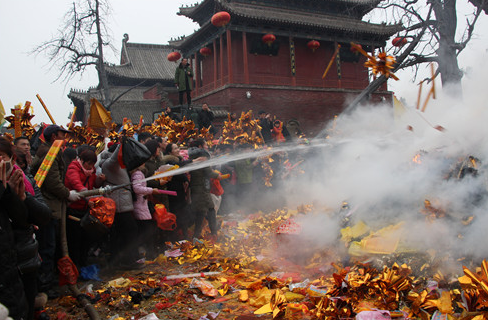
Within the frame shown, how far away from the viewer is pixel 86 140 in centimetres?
733

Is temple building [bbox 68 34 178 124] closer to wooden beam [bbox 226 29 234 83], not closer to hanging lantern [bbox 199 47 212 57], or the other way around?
hanging lantern [bbox 199 47 212 57]

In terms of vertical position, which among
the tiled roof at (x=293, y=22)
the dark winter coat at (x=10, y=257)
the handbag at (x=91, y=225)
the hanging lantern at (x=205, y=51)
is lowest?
the handbag at (x=91, y=225)

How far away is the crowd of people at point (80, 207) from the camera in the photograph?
2.60m

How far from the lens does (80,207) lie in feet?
15.5

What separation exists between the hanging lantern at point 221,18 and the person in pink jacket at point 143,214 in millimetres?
14364

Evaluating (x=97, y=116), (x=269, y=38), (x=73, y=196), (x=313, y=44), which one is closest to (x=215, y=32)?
(x=269, y=38)

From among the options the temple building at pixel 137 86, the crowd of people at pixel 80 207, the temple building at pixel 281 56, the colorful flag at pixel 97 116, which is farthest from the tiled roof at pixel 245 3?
the crowd of people at pixel 80 207

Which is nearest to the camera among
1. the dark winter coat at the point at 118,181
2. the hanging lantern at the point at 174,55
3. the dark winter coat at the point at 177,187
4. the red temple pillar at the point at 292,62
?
the dark winter coat at the point at 118,181

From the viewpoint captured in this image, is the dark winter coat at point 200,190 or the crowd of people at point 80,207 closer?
the crowd of people at point 80,207

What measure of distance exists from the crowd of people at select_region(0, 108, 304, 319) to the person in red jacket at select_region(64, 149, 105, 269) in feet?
0.04

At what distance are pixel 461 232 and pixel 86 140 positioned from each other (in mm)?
6266

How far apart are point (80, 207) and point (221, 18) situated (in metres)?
15.3

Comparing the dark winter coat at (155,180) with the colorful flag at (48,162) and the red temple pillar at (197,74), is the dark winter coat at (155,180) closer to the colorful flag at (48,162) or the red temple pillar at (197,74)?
the colorful flag at (48,162)

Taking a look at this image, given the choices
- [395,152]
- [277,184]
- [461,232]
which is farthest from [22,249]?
[277,184]
